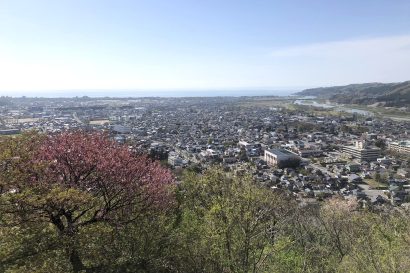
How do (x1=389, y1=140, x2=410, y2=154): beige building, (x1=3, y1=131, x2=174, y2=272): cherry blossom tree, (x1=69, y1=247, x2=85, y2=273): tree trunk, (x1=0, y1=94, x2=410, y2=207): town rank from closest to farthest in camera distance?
(x1=3, y1=131, x2=174, y2=272): cherry blossom tree
(x1=69, y1=247, x2=85, y2=273): tree trunk
(x1=0, y1=94, x2=410, y2=207): town
(x1=389, y1=140, x2=410, y2=154): beige building

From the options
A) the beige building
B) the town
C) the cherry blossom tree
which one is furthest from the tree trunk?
the beige building

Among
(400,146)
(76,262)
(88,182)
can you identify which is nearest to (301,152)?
(400,146)

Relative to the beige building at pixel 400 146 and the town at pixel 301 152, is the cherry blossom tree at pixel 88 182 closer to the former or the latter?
the town at pixel 301 152

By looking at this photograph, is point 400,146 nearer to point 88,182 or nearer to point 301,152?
point 301,152

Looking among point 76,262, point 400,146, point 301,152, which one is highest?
point 76,262

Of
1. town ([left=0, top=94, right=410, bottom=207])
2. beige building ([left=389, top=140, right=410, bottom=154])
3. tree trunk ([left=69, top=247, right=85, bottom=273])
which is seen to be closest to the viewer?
tree trunk ([left=69, top=247, right=85, bottom=273])

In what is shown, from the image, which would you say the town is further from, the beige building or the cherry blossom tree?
the cherry blossom tree

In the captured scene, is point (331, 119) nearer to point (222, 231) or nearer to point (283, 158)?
point (283, 158)

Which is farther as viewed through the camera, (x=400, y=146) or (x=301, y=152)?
(x=400, y=146)

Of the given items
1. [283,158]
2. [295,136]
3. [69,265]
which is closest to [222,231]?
[69,265]

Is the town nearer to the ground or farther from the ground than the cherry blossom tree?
nearer to the ground

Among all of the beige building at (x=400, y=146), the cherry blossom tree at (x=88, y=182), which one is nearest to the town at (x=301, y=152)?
the beige building at (x=400, y=146)
